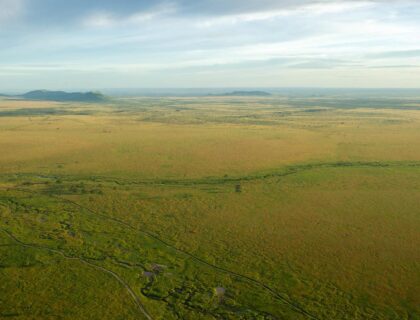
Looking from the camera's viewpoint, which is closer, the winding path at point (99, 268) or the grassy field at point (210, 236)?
the winding path at point (99, 268)

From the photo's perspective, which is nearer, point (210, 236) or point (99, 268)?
point (99, 268)

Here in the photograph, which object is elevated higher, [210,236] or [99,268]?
[210,236]

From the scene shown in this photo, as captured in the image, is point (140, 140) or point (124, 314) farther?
point (140, 140)

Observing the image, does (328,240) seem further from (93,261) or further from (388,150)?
(388,150)

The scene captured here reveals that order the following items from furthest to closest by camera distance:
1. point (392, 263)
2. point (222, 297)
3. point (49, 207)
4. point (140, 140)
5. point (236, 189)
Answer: point (140, 140)
point (236, 189)
point (49, 207)
point (392, 263)
point (222, 297)

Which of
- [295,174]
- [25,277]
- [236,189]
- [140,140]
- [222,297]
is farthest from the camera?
[140,140]

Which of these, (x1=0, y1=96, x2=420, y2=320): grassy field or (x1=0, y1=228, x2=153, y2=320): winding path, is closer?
(x1=0, y1=228, x2=153, y2=320): winding path

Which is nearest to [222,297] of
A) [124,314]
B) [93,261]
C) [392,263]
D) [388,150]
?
[124,314]
